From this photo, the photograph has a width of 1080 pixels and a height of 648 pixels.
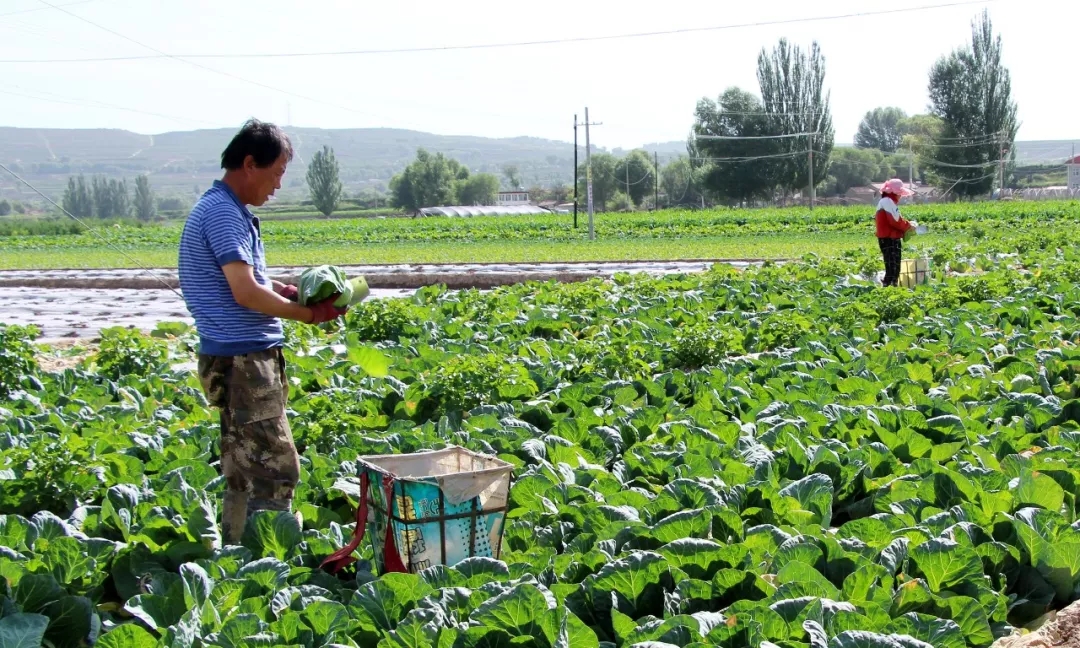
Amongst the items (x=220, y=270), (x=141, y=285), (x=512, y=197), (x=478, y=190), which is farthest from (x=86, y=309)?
(x=478, y=190)

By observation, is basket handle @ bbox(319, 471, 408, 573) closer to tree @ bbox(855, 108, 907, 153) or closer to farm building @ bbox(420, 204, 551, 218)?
farm building @ bbox(420, 204, 551, 218)

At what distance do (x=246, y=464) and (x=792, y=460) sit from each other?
2.54 meters

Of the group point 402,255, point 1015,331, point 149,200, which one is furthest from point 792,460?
point 149,200

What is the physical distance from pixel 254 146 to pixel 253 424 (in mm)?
997

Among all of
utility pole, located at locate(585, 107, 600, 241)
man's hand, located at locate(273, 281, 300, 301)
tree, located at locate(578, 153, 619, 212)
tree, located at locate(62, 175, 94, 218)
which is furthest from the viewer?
tree, located at locate(578, 153, 619, 212)

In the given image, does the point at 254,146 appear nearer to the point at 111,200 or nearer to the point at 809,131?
the point at 809,131

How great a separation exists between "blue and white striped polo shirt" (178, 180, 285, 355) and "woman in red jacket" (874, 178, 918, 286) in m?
9.02

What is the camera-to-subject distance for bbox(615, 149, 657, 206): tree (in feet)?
316

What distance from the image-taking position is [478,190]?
115m

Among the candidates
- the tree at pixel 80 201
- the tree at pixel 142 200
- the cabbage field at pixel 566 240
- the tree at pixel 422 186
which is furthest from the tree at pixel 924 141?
the tree at pixel 80 201

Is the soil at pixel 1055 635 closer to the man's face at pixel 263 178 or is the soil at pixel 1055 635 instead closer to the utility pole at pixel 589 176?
the man's face at pixel 263 178

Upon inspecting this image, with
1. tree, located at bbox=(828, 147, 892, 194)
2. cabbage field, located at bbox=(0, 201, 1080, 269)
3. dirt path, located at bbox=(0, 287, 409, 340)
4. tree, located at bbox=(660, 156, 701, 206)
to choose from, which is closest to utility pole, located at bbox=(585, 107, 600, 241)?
cabbage field, located at bbox=(0, 201, 1080, 269)

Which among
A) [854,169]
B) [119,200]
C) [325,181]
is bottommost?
[119,200]

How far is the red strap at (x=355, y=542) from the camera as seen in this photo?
3.76 metres
